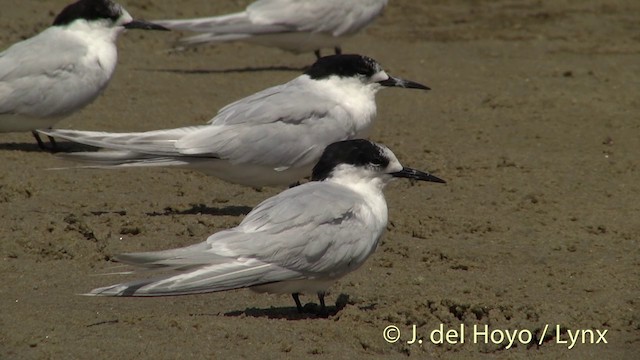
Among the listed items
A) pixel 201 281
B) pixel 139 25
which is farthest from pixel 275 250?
pixel 139 25

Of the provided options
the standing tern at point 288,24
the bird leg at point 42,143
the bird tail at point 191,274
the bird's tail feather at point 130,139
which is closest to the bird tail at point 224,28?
the standing tern at point 288,24

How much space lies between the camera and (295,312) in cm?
509

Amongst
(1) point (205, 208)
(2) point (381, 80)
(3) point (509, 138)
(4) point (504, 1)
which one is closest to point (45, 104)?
(1) point (205, 208)

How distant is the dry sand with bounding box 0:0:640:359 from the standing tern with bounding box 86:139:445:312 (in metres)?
0.18

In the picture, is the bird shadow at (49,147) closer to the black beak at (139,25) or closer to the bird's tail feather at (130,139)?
the black beak at (139,25)

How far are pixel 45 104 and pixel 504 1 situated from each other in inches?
224

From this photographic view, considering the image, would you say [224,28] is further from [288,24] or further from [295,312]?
[295,312]

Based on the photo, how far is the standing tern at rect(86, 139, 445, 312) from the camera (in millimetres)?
4555

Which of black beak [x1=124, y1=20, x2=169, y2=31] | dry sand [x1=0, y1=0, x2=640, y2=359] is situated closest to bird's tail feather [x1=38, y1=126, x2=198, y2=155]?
dry sand [x1=0, y1=0, x2=640, y2=359]

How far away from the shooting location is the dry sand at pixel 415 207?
15.6 ft

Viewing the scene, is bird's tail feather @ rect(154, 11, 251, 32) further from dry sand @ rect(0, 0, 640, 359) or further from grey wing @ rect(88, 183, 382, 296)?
grey wing @ rect(88, 183, 382, 296)

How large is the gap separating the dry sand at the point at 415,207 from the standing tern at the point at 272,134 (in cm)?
27

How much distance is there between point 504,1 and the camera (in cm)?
1202

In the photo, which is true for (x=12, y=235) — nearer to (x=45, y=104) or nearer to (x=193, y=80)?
(x=45, y=104)
